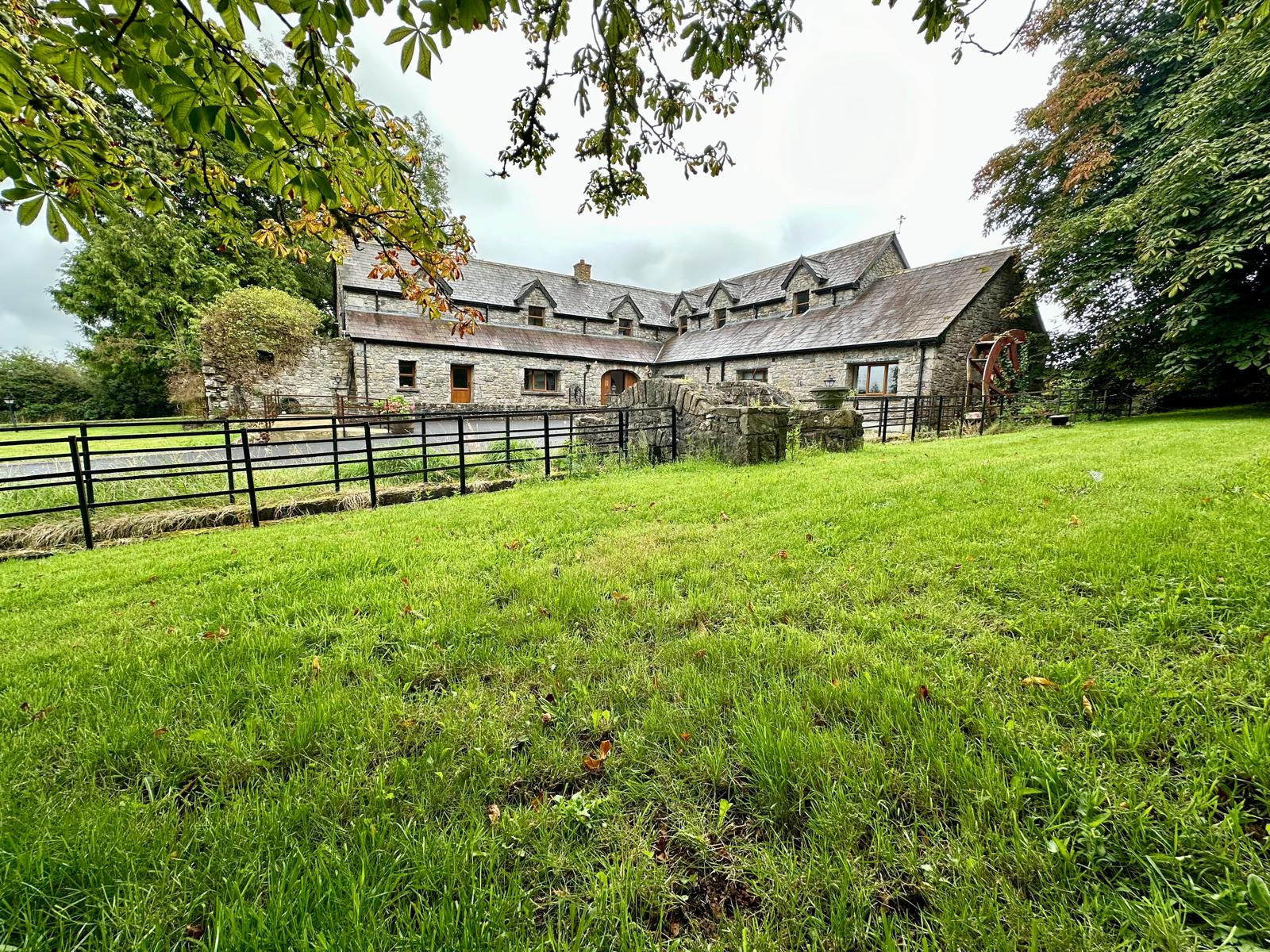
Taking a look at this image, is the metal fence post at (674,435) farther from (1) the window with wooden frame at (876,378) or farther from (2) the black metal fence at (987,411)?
(1) the window with wooden frame at (876,378)

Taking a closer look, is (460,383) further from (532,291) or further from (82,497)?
(82,497)

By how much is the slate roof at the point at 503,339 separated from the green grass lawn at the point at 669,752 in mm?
16217

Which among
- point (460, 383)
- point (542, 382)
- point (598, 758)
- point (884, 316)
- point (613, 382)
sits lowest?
point (598, 758)

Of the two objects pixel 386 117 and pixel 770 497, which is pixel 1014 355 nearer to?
pixel 770 497

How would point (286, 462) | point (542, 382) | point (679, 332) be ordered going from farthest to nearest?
point (679, 332) < point (542, 382) < point (286, 462)

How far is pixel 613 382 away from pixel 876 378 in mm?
12978

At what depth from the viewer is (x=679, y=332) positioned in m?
28.7

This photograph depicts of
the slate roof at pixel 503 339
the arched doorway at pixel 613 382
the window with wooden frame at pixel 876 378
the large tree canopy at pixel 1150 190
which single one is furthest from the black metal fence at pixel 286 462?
the arched doorway at pixel 613 382

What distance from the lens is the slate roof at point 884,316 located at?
16891 mm

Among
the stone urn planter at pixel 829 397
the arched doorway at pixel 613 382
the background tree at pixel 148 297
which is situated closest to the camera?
the stone urn planter at pixel 829 397

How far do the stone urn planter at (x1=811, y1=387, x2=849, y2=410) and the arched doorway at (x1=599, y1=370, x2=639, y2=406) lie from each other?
597 inches

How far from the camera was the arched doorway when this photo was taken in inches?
1000

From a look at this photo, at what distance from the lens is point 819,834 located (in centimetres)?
141

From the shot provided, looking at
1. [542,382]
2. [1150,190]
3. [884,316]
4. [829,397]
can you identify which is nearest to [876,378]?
[884,316]
